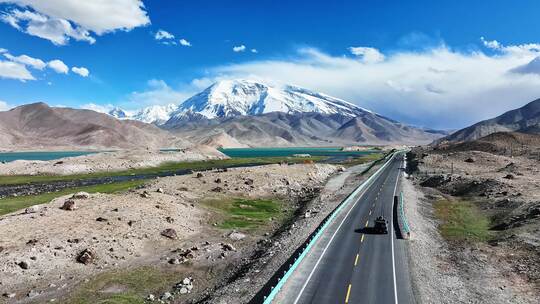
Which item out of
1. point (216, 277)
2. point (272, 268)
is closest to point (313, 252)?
point (272, 268)

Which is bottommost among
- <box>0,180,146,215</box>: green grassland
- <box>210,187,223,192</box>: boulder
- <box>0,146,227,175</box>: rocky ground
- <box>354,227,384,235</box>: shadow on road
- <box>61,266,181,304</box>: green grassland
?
<box>61,266,181,304</box>: green grassland

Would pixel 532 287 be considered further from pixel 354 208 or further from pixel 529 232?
pixel 354 208

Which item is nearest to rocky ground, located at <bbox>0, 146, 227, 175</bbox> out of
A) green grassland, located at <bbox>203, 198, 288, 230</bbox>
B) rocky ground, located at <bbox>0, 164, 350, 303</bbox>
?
green grassland, located at <bbox>203, 198, 288, 230</bbox>

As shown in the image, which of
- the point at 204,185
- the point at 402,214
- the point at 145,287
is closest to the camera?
the point at 145,287

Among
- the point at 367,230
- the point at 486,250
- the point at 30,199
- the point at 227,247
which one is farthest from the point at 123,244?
the point at 30,199

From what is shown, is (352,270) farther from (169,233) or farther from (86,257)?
(86,257)

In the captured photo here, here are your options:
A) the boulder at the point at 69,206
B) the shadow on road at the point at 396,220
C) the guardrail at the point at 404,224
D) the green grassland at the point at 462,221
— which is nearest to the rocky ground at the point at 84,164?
the boulder at the point at 69,206

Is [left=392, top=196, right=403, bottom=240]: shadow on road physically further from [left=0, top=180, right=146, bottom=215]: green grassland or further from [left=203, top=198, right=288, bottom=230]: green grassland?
[left=0, top=180, right=146, bottom=215]: green grassland
